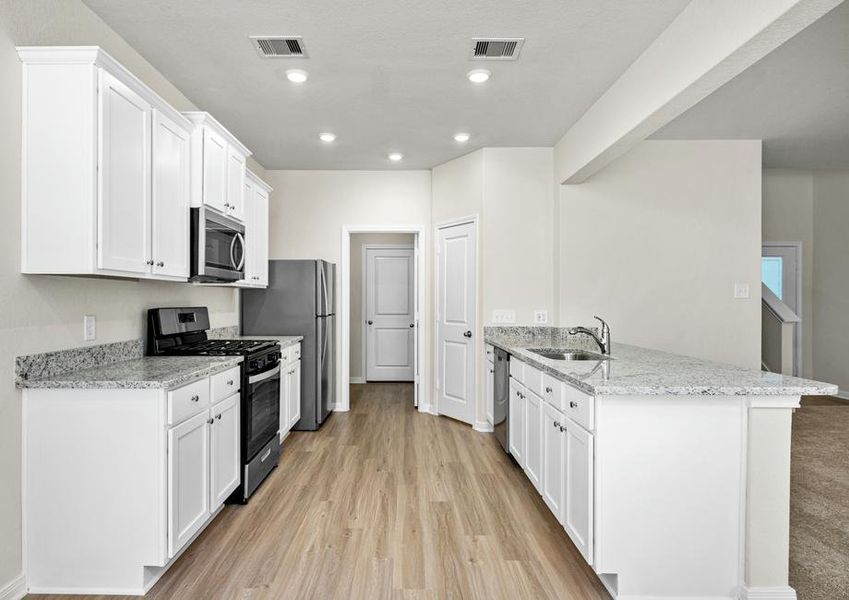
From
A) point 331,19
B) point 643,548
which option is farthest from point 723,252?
point 331,19

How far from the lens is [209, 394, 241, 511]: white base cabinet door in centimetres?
249

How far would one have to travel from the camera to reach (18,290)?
1926mm

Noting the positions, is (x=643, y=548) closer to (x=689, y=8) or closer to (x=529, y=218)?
(x=689, y=8)

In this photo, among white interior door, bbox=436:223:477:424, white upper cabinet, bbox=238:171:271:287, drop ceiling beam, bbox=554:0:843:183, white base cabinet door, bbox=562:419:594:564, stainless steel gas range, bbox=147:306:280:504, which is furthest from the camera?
white interior door, bbox=436:223:477:424

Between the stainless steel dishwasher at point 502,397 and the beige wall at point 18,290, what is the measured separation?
259 centimetres

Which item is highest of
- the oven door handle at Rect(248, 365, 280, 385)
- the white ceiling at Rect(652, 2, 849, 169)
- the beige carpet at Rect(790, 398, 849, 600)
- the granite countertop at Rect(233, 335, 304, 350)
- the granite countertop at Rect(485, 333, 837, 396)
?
the white ceiling at Rect(652, 2, 849, 169)

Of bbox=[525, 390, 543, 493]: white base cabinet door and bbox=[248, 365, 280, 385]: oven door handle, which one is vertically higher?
bbox=[248, 365, 280, 385]: oven door handle

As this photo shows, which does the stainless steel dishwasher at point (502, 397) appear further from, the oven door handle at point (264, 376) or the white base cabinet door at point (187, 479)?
the white base cabinet door at point (187, 479)

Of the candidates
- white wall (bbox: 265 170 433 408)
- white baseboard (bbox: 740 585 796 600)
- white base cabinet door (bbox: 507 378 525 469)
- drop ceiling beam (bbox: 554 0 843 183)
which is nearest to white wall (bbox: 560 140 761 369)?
drop ceiling beam (bbox: 554 0 843 183)

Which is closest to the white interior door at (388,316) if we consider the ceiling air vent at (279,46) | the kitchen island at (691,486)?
the ceiling air vent at (279,46)

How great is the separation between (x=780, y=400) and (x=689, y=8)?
1.84 metres

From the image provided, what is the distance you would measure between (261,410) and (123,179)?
1679 millimetres

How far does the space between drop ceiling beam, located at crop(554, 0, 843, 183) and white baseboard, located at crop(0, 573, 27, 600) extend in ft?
11.9

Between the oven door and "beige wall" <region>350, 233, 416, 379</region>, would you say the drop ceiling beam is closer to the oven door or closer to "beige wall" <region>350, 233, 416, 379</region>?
the oven door
